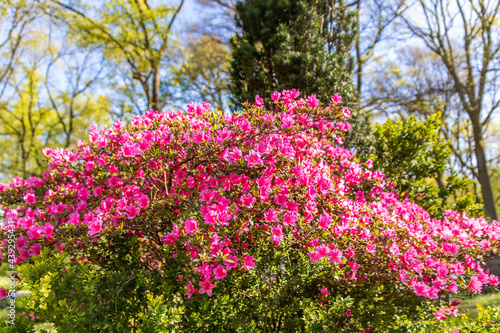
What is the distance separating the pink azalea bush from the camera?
2.57 metres


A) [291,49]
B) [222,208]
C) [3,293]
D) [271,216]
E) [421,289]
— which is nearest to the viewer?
[222,208]

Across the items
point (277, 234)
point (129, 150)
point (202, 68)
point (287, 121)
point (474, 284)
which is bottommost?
point (474, 284)

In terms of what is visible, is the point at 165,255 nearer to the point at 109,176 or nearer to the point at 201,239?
the point at 201,239

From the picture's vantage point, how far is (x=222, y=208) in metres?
2.44

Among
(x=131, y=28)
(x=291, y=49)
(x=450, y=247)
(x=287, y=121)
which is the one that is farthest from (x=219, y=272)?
(x=131, y=28)

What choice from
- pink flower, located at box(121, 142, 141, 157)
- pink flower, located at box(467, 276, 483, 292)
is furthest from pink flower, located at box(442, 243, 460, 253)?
pink flower, located at box(121, 142, 141, 157)

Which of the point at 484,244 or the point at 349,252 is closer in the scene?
the point at 349,252

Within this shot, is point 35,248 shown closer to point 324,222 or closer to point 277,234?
point 277,234

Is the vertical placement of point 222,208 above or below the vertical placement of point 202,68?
below

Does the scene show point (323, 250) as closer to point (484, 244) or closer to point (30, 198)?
point (484, 244)

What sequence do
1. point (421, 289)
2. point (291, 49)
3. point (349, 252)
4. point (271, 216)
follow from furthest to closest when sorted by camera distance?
point (291, 49) → point (349, 252) → point (421, 289) → point (271, 216)

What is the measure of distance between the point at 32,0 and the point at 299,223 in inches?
669

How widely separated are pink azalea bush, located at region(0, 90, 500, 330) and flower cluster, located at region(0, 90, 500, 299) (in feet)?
0.04

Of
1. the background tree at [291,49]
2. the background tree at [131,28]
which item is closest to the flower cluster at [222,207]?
the background tree at [291,49]
